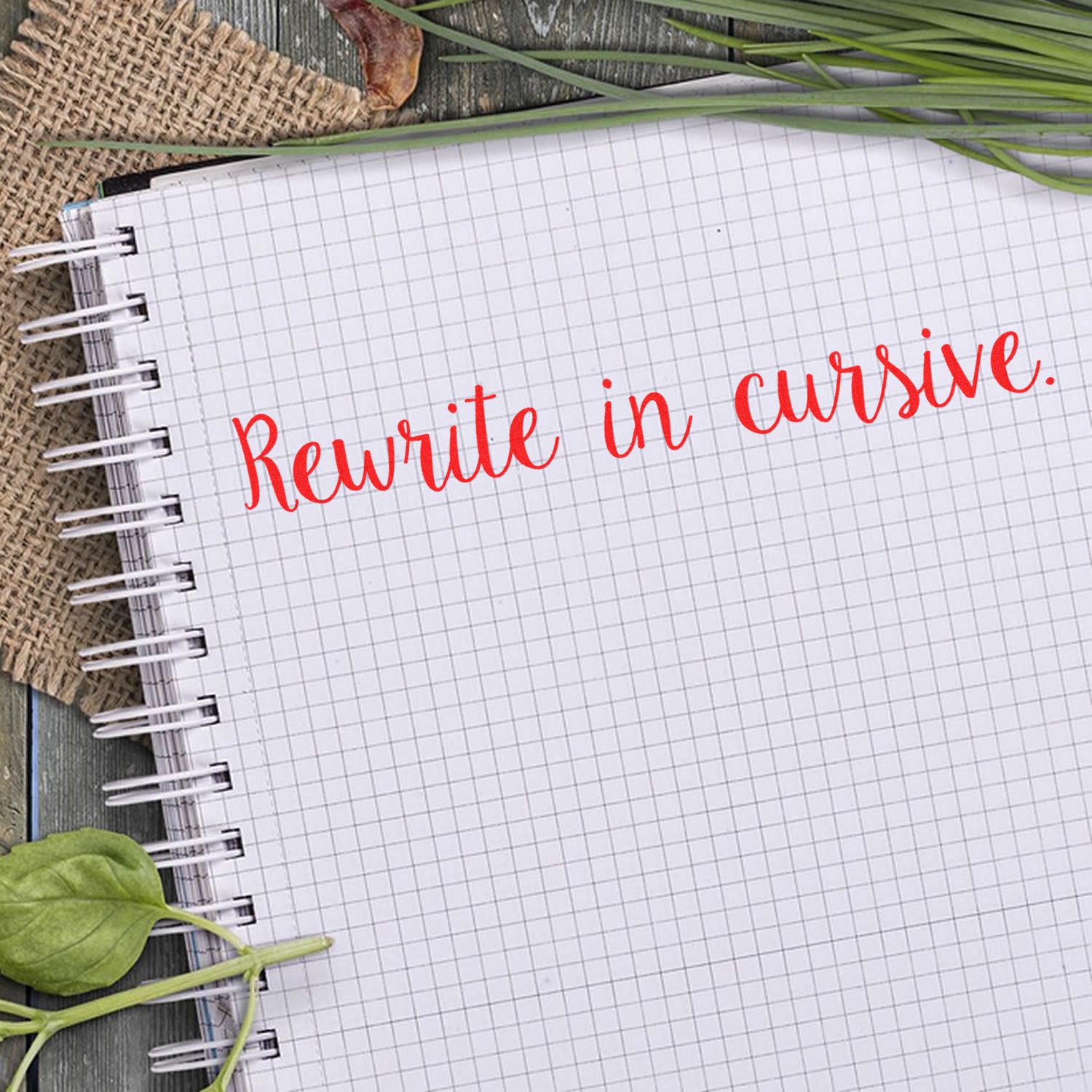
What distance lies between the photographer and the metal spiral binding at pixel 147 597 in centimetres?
50

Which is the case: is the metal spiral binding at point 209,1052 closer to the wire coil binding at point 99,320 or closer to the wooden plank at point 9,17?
the wire coil binding at point 99,320

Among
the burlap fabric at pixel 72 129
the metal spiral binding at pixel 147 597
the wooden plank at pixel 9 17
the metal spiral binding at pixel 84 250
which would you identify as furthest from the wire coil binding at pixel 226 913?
the wooden plank at pixel 9 17

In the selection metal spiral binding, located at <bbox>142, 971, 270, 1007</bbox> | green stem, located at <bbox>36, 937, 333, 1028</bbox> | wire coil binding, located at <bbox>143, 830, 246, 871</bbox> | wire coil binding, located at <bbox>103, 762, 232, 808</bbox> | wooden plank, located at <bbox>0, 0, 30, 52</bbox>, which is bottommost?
metal spiral binding, located at <bbox>142, 971, 270, 1007</bbox>

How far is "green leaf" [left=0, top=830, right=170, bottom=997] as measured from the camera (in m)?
0.48

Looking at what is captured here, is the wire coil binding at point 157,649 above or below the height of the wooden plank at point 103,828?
above

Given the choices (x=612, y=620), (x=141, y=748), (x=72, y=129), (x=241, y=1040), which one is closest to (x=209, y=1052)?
(x=241, y=1040)

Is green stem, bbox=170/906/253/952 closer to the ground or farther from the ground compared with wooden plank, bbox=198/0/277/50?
closer to the ground

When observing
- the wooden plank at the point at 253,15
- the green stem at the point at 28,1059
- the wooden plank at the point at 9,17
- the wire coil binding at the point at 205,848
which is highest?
the wooden plank at the point at 9,17

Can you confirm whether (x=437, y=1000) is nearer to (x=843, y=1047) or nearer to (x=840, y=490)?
(x=843, y=1047)

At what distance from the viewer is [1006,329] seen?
0.50 m

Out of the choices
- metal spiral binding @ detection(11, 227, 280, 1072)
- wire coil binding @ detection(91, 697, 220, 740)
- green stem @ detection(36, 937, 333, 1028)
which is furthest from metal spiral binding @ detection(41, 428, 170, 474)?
green stem @ detection(36, 937, 333, 1028)

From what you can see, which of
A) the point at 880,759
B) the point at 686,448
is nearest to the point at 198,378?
the point at 686,448

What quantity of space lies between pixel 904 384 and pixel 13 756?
0.42 metres

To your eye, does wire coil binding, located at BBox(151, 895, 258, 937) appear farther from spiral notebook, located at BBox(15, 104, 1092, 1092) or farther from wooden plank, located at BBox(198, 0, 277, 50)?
wooden plank, located at BBox(198, 0, 277, 50)
